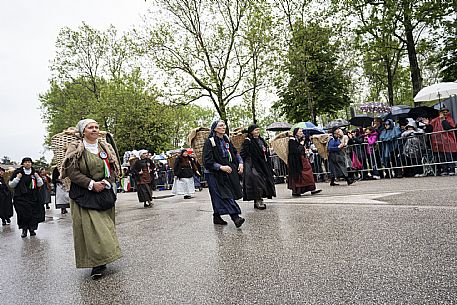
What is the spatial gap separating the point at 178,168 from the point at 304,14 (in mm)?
13232

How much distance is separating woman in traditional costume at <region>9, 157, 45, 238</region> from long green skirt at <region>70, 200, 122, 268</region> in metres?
6.13

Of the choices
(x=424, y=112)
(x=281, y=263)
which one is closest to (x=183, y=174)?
(x=424, y=112)

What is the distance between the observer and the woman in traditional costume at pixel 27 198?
10.4m

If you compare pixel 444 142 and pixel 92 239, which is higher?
pixel 444 142

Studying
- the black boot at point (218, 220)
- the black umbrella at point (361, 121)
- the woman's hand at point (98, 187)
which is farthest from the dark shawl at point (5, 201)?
the black umbrella at point (361, 121)

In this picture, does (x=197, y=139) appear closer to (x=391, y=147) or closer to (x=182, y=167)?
(x=391, y=147)

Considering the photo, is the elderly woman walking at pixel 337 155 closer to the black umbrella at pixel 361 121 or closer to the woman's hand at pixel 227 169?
the black umbrella at pixel 361 121

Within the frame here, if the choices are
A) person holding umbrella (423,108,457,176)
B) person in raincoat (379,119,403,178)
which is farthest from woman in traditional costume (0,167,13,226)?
person holding umbrella (423,108,457,176)

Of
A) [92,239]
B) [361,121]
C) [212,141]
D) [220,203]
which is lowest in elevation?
[92,239]

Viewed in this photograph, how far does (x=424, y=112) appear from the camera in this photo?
A: 14.9m

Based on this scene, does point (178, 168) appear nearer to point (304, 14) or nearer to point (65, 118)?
point (304, 14)

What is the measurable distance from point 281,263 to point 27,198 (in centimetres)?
843

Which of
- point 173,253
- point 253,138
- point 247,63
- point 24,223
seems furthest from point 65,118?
point 173,253

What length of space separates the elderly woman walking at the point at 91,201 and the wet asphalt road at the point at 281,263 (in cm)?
27
